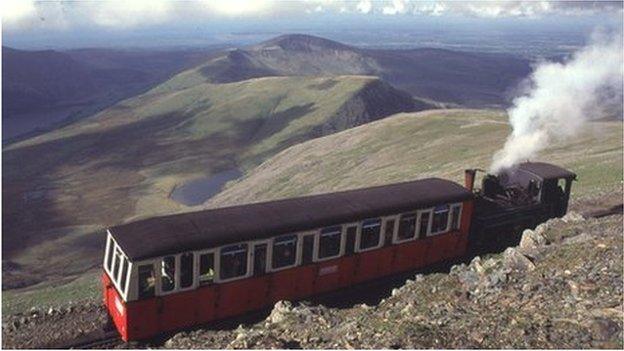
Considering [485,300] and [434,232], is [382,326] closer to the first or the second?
[485,300]

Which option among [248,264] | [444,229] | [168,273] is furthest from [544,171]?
[168,273]

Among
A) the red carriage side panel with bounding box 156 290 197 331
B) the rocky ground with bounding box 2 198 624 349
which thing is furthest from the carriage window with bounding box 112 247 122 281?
the rocky ground with bounding box 2 198 624 349

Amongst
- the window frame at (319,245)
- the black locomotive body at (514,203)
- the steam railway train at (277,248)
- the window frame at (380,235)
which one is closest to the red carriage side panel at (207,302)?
the steam railway train at (277,248)

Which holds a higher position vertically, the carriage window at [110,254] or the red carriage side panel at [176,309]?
the carriage window at [110,254]

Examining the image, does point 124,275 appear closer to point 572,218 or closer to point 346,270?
point 346,270

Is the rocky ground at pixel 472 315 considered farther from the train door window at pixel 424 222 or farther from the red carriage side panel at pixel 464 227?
the red carriage side panel at pixel 464 227

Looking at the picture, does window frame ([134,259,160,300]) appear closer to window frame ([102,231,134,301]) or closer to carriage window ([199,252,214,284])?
window frame ([102,231,134,301])

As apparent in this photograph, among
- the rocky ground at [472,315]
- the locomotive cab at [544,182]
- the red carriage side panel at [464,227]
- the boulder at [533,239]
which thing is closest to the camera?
the rocky ground at [472,315]
